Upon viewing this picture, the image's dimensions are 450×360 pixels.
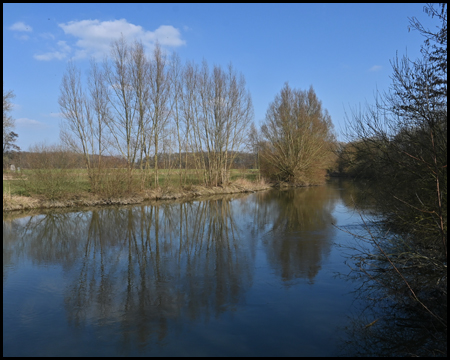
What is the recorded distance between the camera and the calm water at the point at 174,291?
14.6 ft

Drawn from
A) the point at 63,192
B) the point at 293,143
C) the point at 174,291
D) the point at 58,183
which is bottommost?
the point at 174,291

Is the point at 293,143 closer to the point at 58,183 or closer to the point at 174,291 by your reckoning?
the point at 58,183

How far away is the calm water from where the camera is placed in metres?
4.45

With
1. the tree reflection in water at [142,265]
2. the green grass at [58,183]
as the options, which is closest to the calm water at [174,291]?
the tree reflection in water at [142,265]

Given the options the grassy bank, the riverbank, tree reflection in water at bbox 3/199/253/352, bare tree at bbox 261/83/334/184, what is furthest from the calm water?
bare tree at bbox 261/83/334/184

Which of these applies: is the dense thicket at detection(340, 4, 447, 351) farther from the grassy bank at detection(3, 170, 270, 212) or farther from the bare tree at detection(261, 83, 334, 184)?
the bare tree at detection(261, 83, 334, 184)

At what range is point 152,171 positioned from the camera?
832 inches

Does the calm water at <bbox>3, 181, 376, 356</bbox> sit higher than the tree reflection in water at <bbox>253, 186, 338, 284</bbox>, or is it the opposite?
the tree reflection in water at <bbox>253, 186, 338, 284</bbox>

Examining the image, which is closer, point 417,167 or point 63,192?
point 417,167

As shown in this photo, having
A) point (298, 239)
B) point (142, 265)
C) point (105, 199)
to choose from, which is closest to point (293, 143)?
point (105, 199)

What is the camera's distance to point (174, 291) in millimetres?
6133

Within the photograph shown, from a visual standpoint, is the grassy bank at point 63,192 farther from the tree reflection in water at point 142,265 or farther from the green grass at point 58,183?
the tree reflection in water at point 142,265

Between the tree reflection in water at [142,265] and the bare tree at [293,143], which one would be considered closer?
the tree reflection in water at [142,265]

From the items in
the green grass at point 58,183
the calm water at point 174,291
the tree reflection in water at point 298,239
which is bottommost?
the calm water at point 174,291
